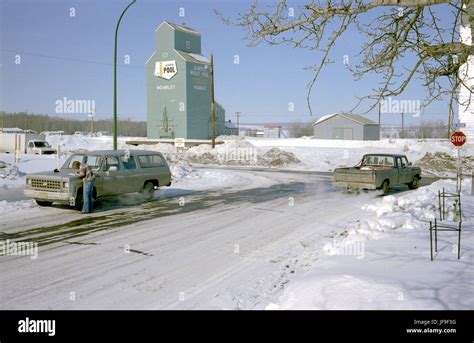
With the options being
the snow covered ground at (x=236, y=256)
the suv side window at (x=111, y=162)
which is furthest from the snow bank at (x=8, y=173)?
the suv side window at (x=111, y=162)

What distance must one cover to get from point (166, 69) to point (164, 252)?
56.3 m

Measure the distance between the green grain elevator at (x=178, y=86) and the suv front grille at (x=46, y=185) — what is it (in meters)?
48.8

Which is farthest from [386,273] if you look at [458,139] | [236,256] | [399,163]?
[399,163]

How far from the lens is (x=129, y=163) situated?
14.6 m

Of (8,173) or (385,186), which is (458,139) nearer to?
(385,186)

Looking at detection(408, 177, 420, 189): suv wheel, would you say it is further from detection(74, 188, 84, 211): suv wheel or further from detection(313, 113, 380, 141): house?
detection(313, 113, 380, 141): house

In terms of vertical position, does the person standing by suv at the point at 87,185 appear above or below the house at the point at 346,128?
below

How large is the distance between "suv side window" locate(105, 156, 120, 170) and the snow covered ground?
124 centimetres

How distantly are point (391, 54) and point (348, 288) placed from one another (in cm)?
399

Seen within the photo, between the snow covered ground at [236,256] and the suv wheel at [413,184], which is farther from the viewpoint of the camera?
the suv wheel at [413,184]

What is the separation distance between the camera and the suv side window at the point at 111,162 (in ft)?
44.8

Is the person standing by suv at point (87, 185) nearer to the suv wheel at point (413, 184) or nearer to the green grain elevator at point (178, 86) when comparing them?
the suv wheel at point (413, 184)

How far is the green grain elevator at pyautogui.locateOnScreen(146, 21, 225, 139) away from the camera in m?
60.5

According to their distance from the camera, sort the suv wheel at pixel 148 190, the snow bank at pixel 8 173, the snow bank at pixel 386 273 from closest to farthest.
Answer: the snow bank at pixel 386 273 → the suv wheel at pixel 148 190 → the snow bank at pixel 8 173
